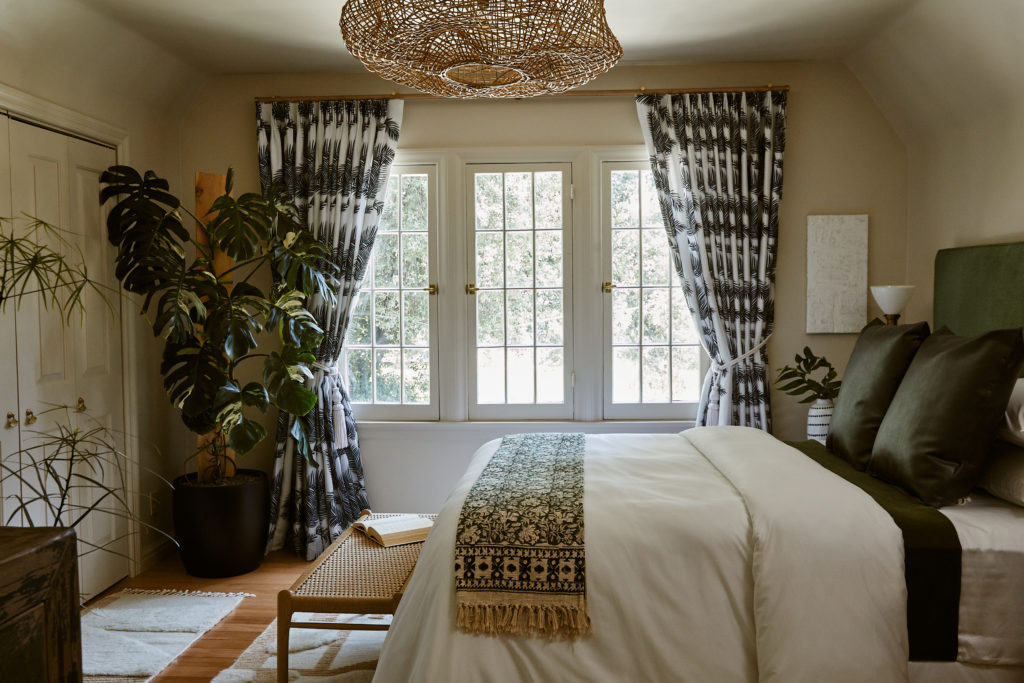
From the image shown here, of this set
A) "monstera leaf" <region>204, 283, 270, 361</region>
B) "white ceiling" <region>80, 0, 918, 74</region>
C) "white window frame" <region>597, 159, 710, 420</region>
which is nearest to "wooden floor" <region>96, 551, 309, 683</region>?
"monstera leaf" <region>204, 283, 270, 361</region>

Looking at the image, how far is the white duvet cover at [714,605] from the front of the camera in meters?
2.05

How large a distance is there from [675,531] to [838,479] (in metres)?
0.63

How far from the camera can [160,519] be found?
4215 millimetres

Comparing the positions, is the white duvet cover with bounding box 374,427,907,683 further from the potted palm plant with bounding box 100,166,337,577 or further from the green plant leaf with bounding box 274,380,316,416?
the potted palm plant with bounding box 100,166,337,577

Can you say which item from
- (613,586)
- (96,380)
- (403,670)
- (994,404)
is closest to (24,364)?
(96,380)

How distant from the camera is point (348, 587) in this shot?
2.56 meters

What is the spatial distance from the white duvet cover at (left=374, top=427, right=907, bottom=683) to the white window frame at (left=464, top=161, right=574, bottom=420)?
7.04 ft

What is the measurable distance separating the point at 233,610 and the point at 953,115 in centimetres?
411

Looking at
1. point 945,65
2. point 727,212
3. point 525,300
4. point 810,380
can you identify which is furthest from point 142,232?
point 945,65

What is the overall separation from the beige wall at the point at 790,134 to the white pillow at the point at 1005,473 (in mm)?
1859

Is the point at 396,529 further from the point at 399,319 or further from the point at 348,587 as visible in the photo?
the point at 399,319

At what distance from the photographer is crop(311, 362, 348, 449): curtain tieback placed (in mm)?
4227

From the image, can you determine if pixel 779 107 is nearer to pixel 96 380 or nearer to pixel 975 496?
pixel 975 496

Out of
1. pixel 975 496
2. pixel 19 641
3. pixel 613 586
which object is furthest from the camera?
pixel 975 496
